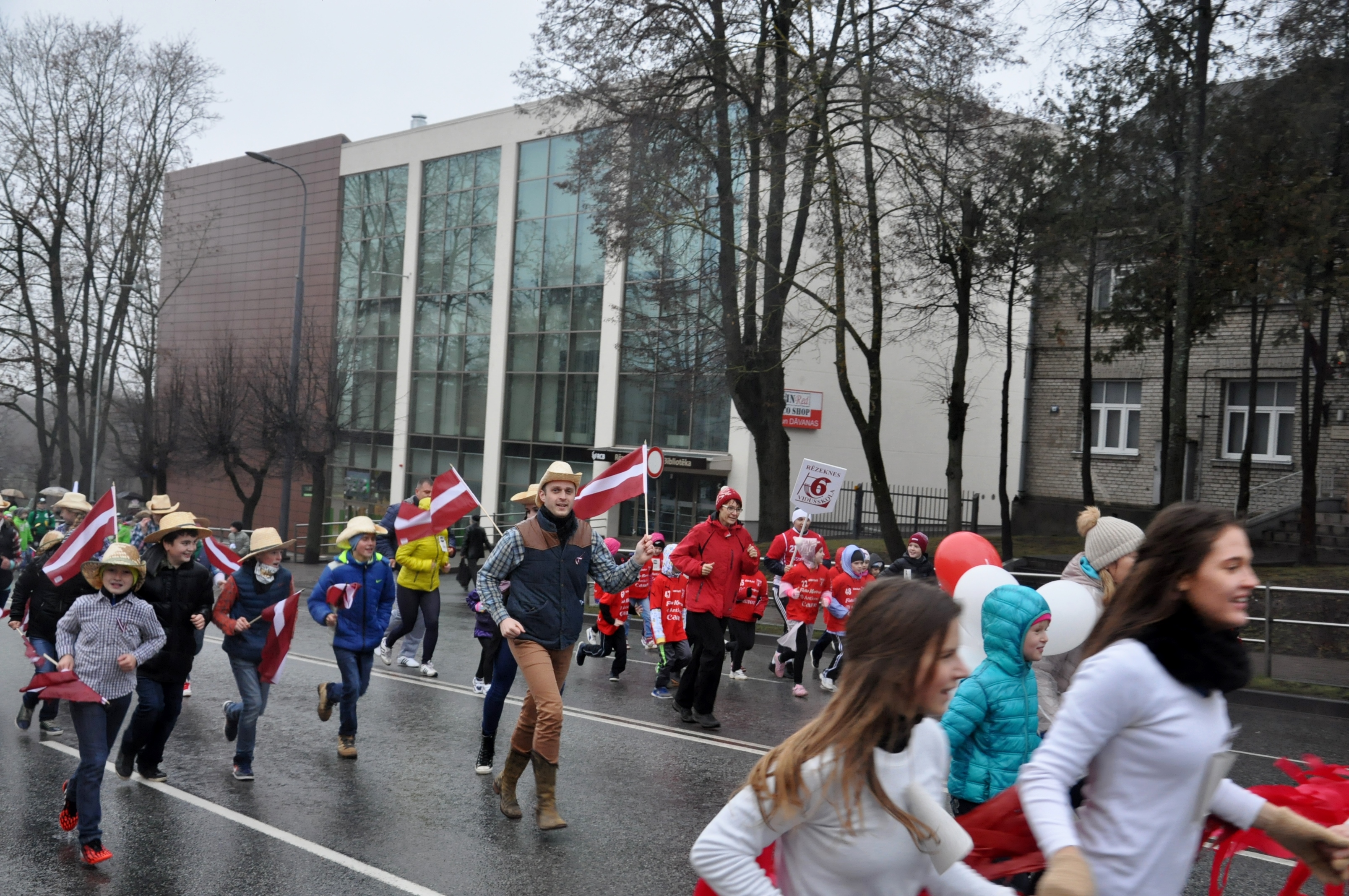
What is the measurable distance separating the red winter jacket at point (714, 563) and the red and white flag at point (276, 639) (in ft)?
11.3

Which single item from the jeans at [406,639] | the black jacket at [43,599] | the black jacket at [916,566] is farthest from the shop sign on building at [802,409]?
the black jacket at [43,599]

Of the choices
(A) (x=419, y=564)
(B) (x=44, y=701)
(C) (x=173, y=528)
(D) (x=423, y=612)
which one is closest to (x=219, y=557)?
(B) (x=44, y=701)

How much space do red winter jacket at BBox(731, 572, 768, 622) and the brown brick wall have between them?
113ft

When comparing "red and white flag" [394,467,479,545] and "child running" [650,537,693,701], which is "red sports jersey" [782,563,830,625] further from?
"red and white flag" [394,467,479,545]

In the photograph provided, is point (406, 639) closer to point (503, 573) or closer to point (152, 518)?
point (152, 518)

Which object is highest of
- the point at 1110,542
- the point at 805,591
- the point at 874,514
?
the point at 1110,542

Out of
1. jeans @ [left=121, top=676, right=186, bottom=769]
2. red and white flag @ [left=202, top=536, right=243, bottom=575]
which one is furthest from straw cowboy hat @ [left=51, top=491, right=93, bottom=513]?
jeans @ [left=121, top=676, right=186, bottom=769]

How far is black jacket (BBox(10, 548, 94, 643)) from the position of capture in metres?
9.10

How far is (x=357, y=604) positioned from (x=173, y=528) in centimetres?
145

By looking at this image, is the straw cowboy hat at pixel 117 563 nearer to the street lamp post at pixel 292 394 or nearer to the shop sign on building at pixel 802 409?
the street lamp post at pixel 292 394

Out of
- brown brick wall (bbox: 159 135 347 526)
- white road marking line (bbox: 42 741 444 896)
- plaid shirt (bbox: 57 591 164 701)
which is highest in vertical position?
brown brick wall (bbox: 159 135 347 526)

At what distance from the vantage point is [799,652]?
12.2 metres

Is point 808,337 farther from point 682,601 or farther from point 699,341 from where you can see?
point 682,601

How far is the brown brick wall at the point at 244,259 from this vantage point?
4750 centimetres
